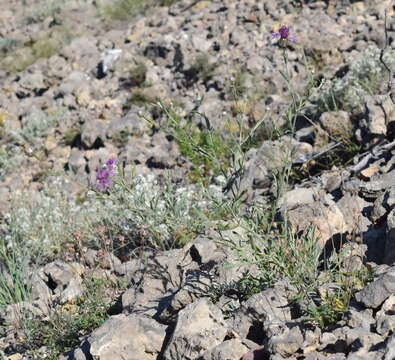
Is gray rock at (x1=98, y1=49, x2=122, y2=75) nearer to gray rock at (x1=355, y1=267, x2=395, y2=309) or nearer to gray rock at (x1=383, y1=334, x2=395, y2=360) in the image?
gray rock at (x1=355, y1=267, x2=395, y2=309)

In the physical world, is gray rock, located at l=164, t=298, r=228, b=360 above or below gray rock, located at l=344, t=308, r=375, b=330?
below

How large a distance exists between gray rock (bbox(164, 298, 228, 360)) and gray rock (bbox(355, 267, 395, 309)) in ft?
2.10

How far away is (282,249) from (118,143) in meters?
4.11

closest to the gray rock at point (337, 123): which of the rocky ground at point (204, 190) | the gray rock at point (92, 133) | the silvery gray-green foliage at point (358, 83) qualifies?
the rocky ground at point (204, 190)

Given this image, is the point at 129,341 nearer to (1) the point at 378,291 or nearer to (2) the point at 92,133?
(1) the point at 378,291

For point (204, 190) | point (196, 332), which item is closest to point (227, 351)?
point (196, 332)

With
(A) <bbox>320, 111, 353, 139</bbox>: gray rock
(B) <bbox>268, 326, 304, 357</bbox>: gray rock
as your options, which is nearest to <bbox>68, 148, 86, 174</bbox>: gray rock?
(A) <bbox>320, 111, 353, 139</bbox>: gray rock

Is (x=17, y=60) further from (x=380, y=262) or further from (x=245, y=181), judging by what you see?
(x=380, y=262)

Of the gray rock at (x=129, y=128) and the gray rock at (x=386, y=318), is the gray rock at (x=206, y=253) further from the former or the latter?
the gray rock at (x=129, y=128)

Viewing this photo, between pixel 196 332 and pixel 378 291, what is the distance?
2.70 feet

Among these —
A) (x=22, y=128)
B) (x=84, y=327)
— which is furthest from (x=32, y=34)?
(x=84, y=327)

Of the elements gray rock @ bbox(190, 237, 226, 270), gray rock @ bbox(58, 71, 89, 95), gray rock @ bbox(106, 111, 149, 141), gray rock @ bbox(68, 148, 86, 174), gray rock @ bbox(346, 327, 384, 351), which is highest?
gray rock @ bbox(346, 327, 384, 351)

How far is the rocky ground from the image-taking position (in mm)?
2557

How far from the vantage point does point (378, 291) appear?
90.1 inches
